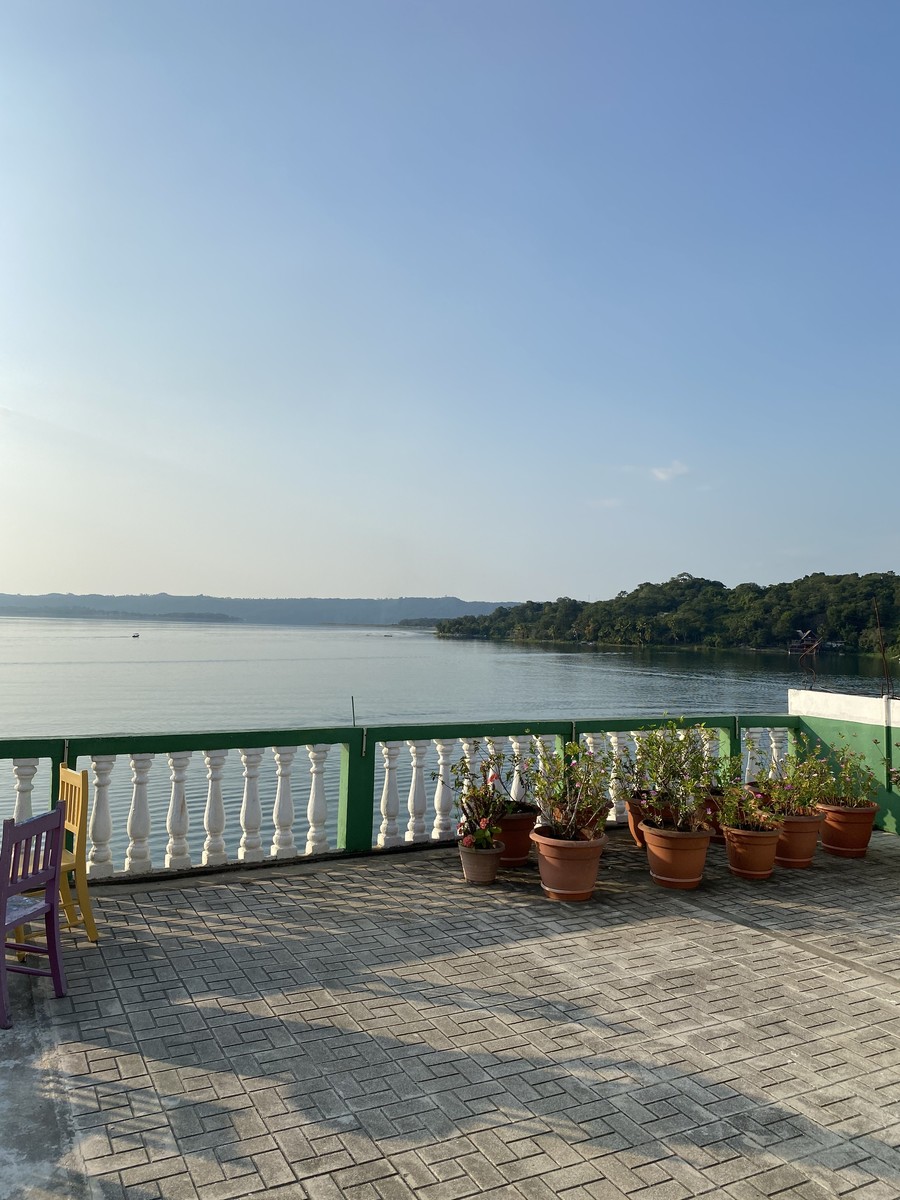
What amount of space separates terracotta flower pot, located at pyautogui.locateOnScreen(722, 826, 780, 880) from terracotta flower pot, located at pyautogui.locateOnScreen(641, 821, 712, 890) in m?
0.40

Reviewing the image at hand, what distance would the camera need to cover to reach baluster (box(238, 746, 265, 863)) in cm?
580

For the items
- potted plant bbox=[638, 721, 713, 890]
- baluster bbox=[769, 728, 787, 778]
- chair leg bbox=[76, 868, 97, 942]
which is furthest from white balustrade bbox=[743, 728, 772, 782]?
chair leg bbox=[76, 868, 97, 942]

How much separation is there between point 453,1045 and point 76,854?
88.9 inches

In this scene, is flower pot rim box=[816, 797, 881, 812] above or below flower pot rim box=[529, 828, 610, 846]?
below

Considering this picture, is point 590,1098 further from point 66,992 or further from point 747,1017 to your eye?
point 66,992

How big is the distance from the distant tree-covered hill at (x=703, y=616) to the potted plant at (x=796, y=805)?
2.79m

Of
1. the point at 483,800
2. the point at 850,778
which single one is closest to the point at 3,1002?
the point at 483,800

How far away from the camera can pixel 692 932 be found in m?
4.75

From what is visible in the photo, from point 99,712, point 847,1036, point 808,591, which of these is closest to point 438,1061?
point 847,1036

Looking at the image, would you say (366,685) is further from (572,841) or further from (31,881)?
(31,881)

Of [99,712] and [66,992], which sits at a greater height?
[66,992]

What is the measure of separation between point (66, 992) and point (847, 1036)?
341 centimetres

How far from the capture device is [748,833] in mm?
5781

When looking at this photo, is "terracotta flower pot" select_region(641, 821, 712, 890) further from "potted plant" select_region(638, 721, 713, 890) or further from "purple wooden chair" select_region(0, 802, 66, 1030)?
"purple wooden chair" select_region(0, 802, 66, 1030)
